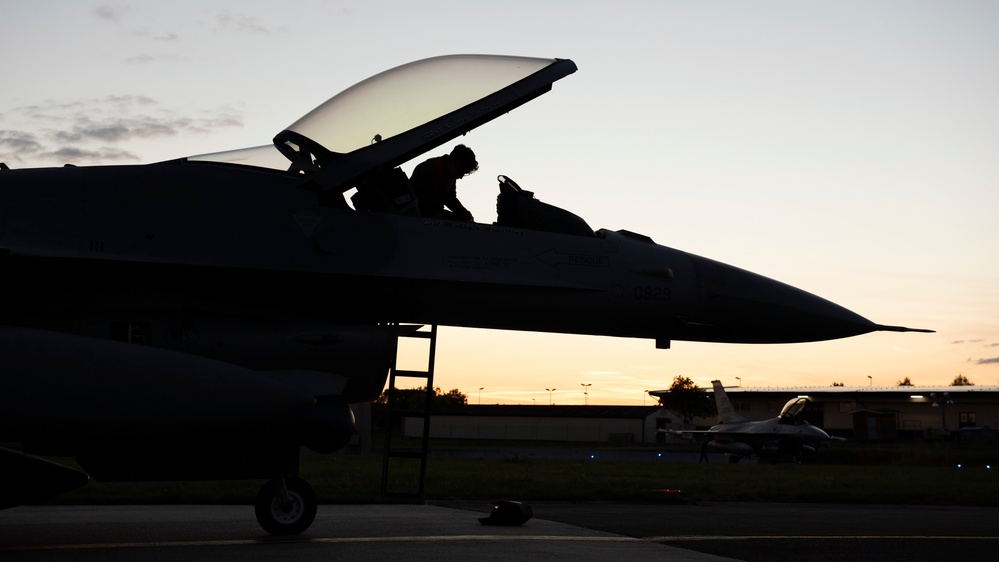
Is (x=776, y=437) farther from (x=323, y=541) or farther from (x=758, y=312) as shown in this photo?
(x=323, y=541)

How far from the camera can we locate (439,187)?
911 centimetres

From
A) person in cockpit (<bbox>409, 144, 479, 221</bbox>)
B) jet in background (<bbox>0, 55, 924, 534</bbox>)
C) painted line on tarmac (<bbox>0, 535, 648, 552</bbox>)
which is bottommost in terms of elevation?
painted line on tarmac (<bbox>0, 535, 648, 552</bbox>)

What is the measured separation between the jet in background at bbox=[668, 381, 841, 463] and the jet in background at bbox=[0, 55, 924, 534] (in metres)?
42.6

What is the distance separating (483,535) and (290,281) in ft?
9.99

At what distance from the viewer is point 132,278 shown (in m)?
7.97

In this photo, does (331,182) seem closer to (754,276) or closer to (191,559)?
(191,559)

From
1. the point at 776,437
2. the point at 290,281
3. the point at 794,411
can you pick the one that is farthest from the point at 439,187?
the point at 794,411

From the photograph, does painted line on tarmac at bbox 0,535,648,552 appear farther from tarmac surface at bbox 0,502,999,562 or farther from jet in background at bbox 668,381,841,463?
jet in background at bbox 668,381,841,463

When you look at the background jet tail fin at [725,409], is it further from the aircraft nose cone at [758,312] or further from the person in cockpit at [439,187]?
the person in cockpit at [439,187]

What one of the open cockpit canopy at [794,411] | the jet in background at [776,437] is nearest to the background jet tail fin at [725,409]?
the jet in background at [776,437]

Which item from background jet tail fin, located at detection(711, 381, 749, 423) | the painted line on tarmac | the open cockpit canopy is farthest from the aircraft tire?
background jet tail fin, located at detection(711, 381, 749, 423)

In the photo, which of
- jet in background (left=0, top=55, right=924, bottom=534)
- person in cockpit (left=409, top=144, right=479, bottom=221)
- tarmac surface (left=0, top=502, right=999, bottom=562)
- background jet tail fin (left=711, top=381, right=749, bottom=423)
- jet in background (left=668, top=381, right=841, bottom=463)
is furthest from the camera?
background jet tail fin (left=711, top=381, right=749, bottom=423)

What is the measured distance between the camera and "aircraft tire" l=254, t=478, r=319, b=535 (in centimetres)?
884

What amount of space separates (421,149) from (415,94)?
57 centimetres
